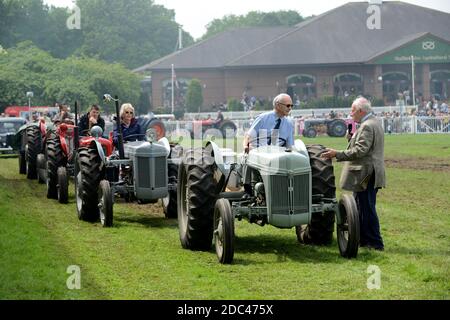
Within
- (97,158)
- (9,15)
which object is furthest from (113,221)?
(9,15)

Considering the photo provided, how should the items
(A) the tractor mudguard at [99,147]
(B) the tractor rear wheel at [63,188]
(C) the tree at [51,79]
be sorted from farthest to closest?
(C) the tree at [51,79], (B) the tractor rear wheel at [63,188], (A) the tractor mudguard at [99,147]

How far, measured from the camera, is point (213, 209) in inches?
453

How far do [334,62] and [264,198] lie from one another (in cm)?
6916

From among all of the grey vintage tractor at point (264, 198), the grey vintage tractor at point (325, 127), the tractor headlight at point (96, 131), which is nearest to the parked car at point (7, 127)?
the grey vintage tractor at point (325, 127)

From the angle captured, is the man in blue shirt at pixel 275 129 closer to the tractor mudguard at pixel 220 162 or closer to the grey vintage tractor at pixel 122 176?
the tractor mudguard at pixel 220 162

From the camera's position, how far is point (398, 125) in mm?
52250

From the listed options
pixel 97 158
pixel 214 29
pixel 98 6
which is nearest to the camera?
pixel 97 158

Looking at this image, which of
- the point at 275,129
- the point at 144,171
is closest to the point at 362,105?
the point at 275,129

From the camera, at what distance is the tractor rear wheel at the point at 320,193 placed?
449 inches

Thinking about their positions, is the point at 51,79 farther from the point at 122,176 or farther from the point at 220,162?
the point at 220,162

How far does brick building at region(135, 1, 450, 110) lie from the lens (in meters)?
78.2

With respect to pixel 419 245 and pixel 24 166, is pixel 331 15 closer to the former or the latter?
pixel 24 166

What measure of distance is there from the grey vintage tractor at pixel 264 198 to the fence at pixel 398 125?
37105 mm
